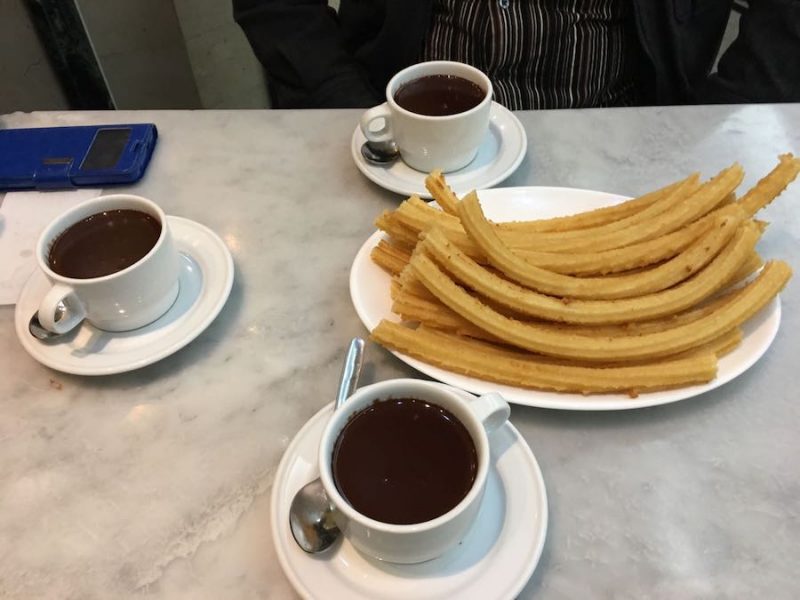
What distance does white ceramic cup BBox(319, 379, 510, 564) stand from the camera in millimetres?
611

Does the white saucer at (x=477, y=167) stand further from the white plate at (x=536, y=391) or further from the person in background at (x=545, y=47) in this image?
the person in background at (x=545, y=47)

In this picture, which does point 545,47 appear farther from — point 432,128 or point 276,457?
point 276,457

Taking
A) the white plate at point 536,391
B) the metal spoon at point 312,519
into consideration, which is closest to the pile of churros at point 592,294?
the white plate at point 536,391

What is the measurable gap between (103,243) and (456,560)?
1.96ft

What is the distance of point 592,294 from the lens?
86 cm

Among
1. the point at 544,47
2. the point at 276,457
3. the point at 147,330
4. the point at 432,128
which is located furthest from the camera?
the point at 544,47

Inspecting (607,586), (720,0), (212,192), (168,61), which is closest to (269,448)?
(607,586)

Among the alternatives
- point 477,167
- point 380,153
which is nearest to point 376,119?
point 380,153

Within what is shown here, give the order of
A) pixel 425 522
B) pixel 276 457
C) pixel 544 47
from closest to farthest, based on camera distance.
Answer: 1. pixel 425 522
2. pixel 276 457
3. pixel 544 47

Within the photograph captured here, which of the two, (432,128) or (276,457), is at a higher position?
(432,128)

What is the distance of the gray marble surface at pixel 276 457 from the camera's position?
2.37ft

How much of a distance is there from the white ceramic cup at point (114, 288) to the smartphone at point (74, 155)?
0.85 feet

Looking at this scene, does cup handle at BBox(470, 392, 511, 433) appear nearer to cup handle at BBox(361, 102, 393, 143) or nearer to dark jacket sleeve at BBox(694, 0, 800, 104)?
cup handle at BBox(361, 102, 393, 143)

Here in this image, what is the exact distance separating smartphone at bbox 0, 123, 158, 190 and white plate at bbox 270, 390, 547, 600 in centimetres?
68
